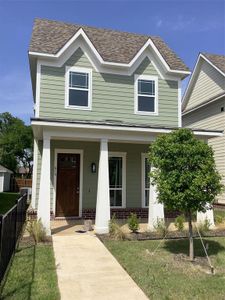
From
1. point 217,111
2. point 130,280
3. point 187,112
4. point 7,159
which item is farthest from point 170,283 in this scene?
point 7,159

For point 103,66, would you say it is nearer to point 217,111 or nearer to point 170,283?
point 217,111

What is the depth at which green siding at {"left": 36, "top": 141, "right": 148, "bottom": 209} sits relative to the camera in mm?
12688

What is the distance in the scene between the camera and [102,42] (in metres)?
13.8

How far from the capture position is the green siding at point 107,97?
11.8m

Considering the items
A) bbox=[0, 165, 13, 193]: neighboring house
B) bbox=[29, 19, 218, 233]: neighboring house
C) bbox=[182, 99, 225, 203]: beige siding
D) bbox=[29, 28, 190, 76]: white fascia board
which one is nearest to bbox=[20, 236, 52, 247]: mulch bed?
bbox=[29, 19, 218, 233]: neighboring house

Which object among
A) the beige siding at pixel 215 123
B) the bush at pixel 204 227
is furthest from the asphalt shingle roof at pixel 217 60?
the bush at pixel 204 227

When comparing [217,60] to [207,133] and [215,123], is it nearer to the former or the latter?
[215,123]

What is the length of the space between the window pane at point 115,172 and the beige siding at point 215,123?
5.94 meters

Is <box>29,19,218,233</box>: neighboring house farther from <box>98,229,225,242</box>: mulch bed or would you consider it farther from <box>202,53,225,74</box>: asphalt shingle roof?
<box>202,53,225,74</box>: asphalt shingle roof

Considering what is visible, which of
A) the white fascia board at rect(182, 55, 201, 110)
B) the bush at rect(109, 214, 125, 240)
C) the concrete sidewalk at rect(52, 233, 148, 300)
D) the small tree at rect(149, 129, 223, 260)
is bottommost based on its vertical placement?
the concrete sidewalk at rect(52, 233, 148, 300)

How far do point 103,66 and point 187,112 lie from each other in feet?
31.2

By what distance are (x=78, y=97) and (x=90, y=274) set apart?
7632mm

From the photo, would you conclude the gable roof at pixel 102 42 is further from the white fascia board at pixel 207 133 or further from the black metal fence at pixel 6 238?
the black metal fence at pixel 6 238

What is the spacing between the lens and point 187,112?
2042 cm
